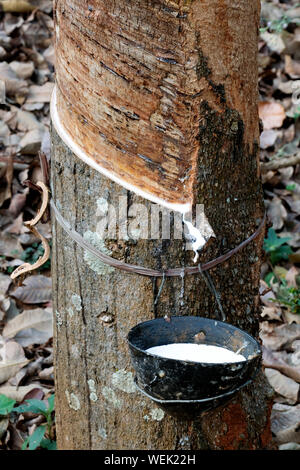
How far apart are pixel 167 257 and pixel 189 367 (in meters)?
0.39

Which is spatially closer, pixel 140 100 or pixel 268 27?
pixel 140 100

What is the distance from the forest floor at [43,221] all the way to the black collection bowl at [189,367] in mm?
476

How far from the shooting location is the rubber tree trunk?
141cm

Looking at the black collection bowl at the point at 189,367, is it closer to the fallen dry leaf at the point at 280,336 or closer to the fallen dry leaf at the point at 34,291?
the fallen dry leaf at the point at 280,336

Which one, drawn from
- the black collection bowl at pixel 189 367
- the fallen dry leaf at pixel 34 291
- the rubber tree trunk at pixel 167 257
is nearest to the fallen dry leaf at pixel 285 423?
the rubber tree trunk at pixel 167 257

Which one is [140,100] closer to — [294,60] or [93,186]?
[93,186]

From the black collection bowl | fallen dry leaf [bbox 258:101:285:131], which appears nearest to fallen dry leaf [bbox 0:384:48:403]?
the black collection bowl

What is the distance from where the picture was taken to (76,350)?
1.63 m

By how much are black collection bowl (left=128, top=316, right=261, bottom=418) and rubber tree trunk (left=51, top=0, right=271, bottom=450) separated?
0.11 meters

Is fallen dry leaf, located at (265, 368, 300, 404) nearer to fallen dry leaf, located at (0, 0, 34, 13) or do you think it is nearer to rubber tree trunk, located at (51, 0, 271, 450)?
rubber tree trunk, located at (51, 0, 271, 450)

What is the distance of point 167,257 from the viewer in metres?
1.48

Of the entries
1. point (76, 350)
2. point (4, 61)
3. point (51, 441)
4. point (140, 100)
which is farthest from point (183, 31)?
point (4, 61)

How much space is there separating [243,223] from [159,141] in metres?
0.35

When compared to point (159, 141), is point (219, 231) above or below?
below
